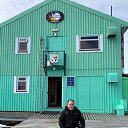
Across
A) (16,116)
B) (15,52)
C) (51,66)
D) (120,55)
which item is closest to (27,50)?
(15,52)

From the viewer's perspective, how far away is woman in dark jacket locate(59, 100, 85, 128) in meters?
6.55

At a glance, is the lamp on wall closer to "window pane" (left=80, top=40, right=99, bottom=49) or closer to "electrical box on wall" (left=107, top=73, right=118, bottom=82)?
"window pane" (left=80, top=40, right=99, bottom=49)

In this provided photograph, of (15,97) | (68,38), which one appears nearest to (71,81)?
(68,38)

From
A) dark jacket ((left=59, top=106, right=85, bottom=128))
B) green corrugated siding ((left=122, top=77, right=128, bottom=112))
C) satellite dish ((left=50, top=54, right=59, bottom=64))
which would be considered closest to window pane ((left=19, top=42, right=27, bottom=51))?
satellite dish ((left=50, top=54, right=59, bottom=64))

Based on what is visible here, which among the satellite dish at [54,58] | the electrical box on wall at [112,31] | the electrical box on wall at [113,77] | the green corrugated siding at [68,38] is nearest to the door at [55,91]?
the green corrugated siding at [68,38]

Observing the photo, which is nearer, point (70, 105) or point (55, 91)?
point (70, 105)

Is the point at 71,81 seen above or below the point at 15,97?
above

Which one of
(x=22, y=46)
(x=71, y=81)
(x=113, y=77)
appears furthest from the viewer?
(x=22, y=46)

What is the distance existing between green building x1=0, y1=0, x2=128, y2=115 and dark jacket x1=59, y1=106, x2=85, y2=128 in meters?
9.57

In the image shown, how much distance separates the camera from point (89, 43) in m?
16.8

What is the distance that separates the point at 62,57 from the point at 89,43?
1778 mm

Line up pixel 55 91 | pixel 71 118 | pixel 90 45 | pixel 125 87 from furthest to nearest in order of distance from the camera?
pixel 55 91 < pixel 90 45 < pixel 125 87 < pixel 71 118

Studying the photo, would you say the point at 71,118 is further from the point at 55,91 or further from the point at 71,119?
the point at 55,91

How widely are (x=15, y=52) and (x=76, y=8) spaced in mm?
4421
